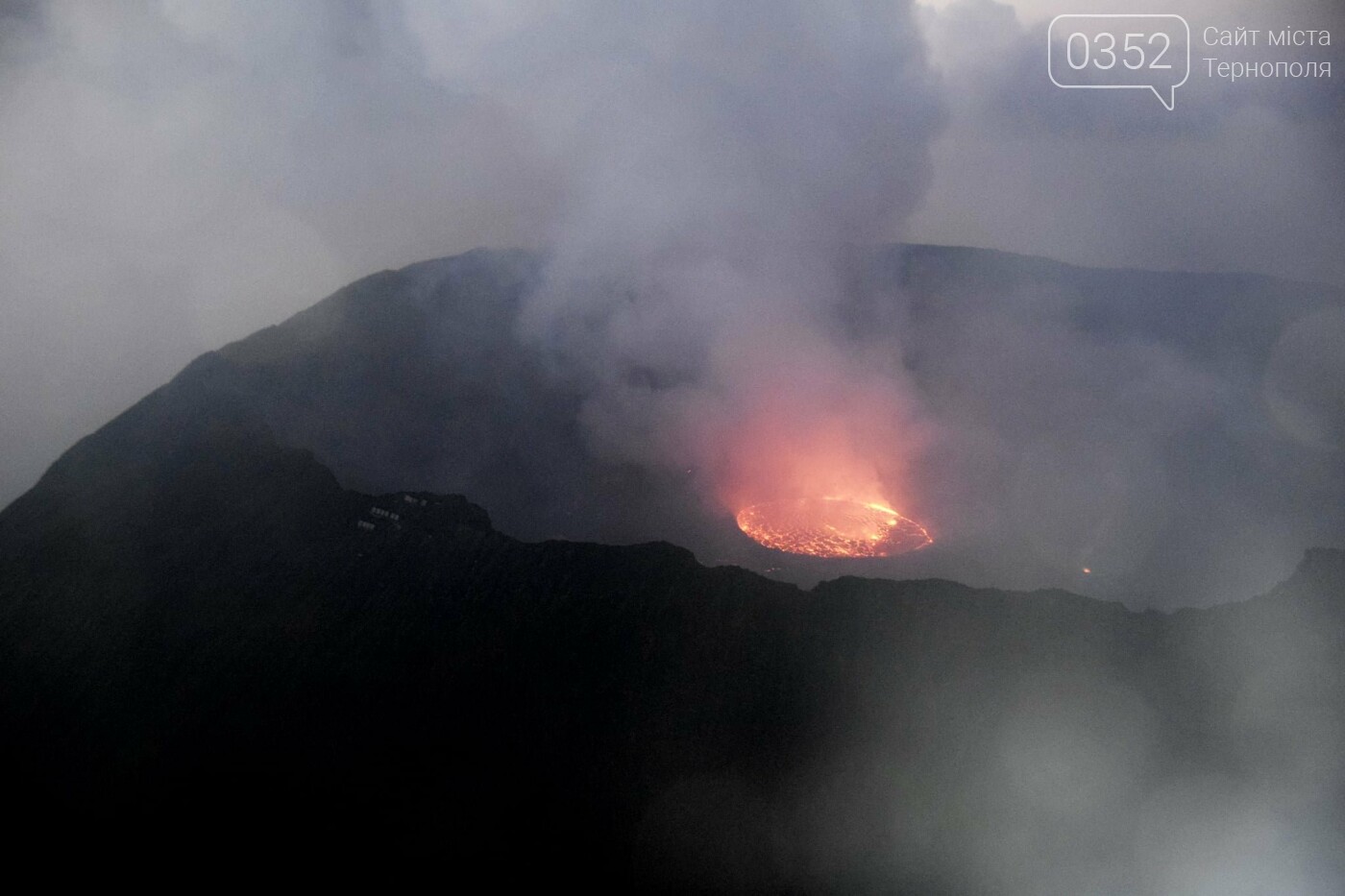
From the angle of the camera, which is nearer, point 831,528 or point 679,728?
point 679,728

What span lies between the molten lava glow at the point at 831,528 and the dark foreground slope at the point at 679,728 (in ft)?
9.75

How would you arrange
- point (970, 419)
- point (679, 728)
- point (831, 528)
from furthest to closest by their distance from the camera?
point (970, 419) < point (831, 528) < point (679, 728)

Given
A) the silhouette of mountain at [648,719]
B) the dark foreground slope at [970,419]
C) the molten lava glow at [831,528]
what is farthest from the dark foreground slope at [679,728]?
the molten lava glow at [831,528]

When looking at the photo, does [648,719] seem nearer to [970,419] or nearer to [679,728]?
[679,728]

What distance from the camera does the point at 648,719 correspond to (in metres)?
8.30

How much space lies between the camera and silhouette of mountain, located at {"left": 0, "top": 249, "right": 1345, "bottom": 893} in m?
A: 7.62

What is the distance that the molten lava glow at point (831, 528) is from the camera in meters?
11.9

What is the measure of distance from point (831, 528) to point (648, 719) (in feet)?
17.4

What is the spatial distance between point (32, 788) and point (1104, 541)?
12.7 metres

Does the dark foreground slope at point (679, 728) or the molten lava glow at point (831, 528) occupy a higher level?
the molten lava glow at point (831, 528)

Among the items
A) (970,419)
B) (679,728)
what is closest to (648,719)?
(679,728)

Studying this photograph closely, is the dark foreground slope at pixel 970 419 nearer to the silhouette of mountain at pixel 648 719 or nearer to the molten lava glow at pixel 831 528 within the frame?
the molten lava glow at pixel 831 528

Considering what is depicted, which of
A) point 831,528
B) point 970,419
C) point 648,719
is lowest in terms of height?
point 648,719

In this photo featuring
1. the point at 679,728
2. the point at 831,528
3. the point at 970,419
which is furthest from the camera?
the point at 970,419
